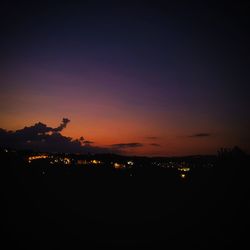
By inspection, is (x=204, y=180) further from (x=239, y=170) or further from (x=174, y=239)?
(x=174, y=239)

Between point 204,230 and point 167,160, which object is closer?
point 204,230

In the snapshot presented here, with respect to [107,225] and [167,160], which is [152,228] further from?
[167,160]

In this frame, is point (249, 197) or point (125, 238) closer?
point (249, 197)

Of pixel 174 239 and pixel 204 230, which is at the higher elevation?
pixel 204 230

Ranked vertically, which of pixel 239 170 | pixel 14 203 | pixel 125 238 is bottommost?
pixel 125 238

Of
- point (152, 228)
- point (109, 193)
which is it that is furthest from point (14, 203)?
point (109, 193)

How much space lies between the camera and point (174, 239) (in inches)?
796

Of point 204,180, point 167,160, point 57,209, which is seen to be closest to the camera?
point 57,209

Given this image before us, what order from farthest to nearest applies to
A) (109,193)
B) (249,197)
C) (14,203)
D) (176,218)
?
(109,193) → (176,218) → (249,197) → (14,203)

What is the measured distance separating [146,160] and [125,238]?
91587mm

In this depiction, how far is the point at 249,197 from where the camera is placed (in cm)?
1650

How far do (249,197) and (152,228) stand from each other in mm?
11504

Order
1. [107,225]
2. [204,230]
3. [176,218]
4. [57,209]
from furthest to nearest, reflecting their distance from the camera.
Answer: [107,225], [176,218], [57,209], [204,230]

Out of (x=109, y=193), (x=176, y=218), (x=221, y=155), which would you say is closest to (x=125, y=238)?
(x=176, y=218)
